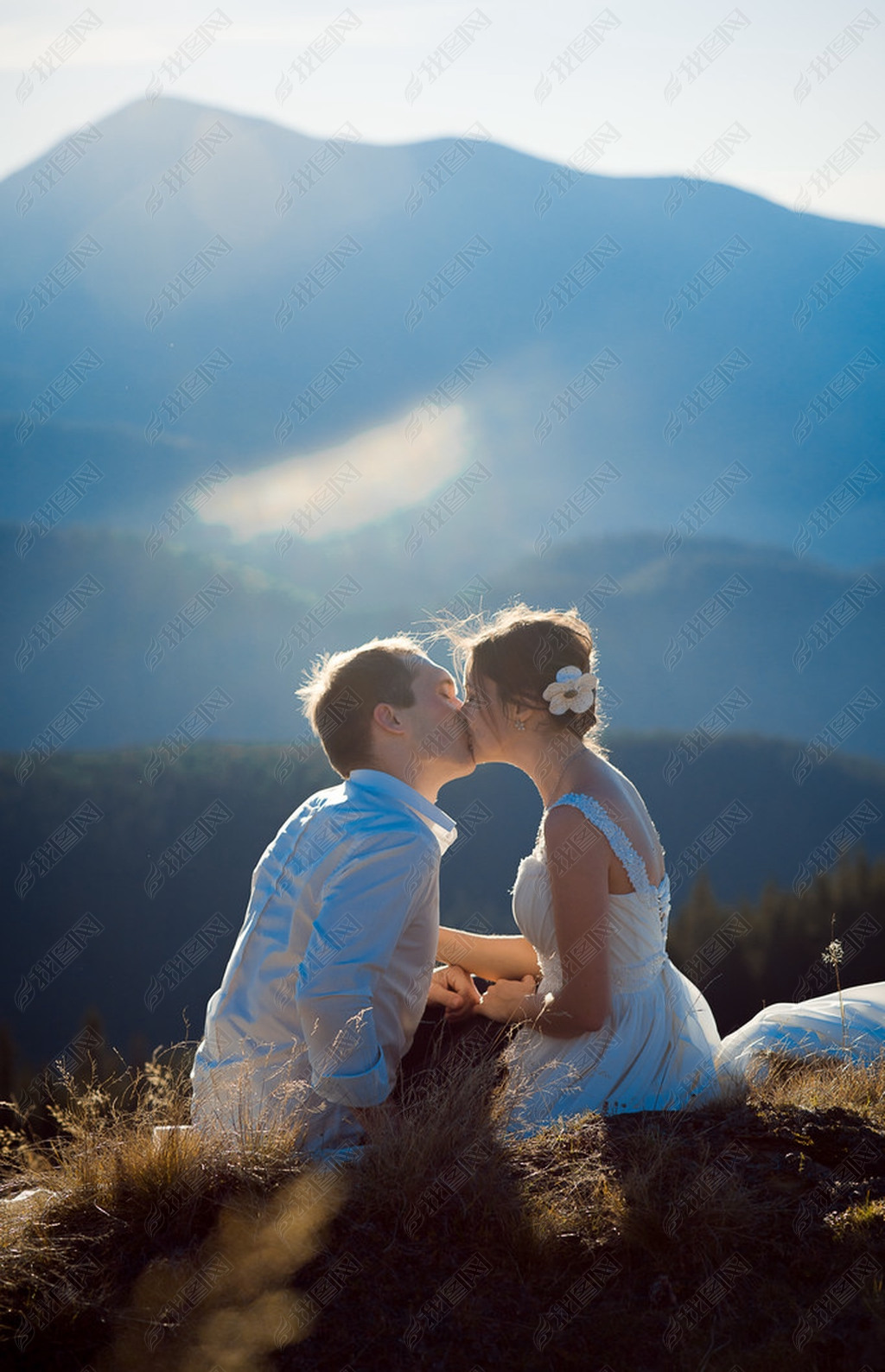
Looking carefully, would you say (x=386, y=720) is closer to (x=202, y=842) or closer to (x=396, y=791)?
(x=396, y=791)

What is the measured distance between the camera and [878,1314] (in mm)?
2207

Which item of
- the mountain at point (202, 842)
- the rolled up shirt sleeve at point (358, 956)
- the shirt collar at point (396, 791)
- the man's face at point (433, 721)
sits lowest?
the mountain at point (202, 842)

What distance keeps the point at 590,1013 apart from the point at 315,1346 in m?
1.78

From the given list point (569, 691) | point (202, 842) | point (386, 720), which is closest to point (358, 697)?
point (386, 720)

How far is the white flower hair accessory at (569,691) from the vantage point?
4055mm

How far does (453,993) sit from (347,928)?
3.06 ft

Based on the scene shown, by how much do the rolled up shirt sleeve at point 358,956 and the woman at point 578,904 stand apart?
2.53ft

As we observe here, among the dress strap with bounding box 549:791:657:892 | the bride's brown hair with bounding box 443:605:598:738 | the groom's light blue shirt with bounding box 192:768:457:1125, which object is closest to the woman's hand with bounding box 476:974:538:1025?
the groom's light blue shirt with bounding box 192:768:457:1125

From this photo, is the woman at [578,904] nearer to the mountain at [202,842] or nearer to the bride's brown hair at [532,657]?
the bride's brown hair at [532,657]

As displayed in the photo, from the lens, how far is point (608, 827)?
12.5 feet

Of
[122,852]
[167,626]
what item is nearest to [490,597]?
[167,626]

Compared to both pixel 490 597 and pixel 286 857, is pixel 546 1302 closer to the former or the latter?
pixel 286 857

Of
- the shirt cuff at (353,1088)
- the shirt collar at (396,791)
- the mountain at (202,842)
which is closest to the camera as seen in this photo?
the shirt cuff at (353,1088)

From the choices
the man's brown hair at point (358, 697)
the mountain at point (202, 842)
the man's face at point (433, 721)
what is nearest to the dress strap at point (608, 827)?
the man's face at point (433, 721)
